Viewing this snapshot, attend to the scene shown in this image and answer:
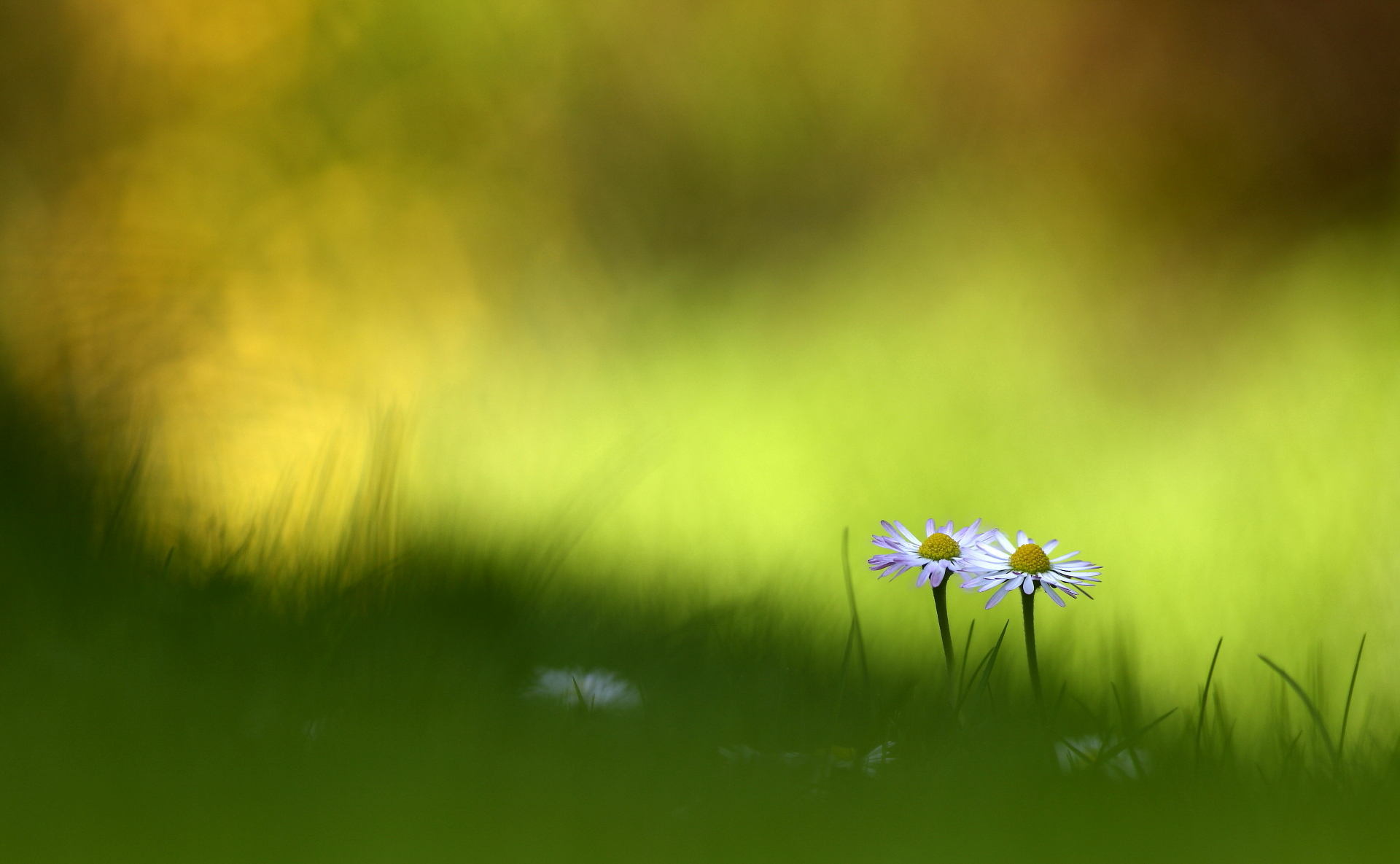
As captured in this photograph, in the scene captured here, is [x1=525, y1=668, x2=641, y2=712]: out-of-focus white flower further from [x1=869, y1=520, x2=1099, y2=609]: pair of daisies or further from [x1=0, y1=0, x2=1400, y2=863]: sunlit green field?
[x1=869, y1=520, x2=1099, y2=609]: pair of daisies

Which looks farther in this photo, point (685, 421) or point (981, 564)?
point (685, 421)

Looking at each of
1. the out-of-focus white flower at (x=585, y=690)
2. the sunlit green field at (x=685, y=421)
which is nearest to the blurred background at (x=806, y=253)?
the sunlit green field at (x=685, y=421)

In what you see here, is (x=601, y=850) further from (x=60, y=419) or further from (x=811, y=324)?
(x=811, y=324)

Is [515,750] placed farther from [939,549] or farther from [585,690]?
[939,549]

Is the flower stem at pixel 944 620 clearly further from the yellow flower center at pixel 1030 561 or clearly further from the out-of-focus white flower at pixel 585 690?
the out-of-focus white flower at pixel 585 690

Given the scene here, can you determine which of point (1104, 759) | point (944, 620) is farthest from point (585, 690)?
point (1104, 759)
